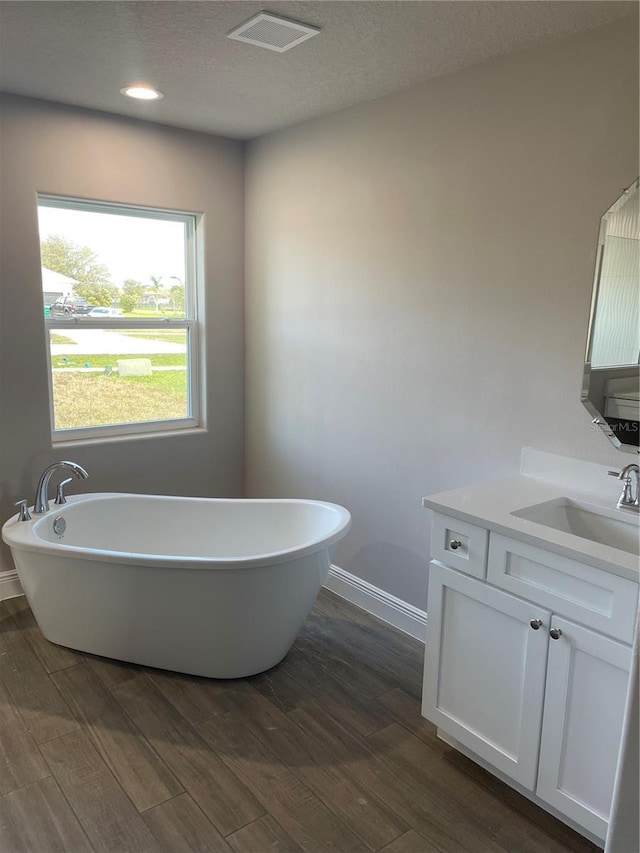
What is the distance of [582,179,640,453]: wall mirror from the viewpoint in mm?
2041

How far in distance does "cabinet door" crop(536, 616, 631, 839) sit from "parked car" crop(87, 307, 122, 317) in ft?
8.80

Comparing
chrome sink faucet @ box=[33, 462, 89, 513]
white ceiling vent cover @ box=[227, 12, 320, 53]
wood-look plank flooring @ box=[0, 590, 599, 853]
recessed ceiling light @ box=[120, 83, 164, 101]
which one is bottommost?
wood-look plank flooring @ box=[0, 590, 599, 853]

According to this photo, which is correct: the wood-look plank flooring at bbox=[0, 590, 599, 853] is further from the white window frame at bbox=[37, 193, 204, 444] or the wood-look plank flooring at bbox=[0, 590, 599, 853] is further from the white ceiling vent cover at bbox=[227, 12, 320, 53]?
the white ceiling vent cover at bbox=[227, 12, 320, 53]

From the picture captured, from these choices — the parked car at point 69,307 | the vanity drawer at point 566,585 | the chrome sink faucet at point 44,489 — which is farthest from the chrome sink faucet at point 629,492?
the parked car at point 69,307

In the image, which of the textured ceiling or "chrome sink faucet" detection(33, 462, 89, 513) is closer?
the textured ceiling

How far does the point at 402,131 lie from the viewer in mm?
2746

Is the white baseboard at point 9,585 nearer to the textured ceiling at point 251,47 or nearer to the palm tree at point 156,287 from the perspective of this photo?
the palm tree at point 156,287

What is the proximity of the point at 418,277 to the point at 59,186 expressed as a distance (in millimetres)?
1801

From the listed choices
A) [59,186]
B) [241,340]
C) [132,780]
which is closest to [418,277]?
[241,340]

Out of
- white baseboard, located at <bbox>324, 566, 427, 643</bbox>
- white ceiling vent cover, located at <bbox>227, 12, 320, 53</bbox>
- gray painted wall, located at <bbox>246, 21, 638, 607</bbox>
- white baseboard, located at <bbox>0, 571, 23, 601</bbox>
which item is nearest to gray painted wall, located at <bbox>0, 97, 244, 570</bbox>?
white baseboard, located at <bbox>0, 571, 23, 601</bbox>

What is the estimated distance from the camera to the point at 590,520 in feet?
6.89

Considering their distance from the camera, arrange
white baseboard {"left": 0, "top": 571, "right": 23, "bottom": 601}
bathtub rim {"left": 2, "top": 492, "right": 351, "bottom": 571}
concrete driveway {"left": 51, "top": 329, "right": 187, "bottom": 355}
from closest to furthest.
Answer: bathtub rim {"left": 2, "top": 492, "right": 351, "bottom": 571} → white baseboard {"left": 0, "top": 571, "right": 23, "bottom": 601} → concrete driveway {"left": 51, "top": 329, "right": 187, "bottom": 355}

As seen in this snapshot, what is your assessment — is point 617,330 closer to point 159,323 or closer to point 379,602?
point 379,602

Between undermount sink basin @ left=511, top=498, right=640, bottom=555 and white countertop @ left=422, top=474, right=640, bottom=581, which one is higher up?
white countertop @ left=422, top=474, right=640, bottom=581
